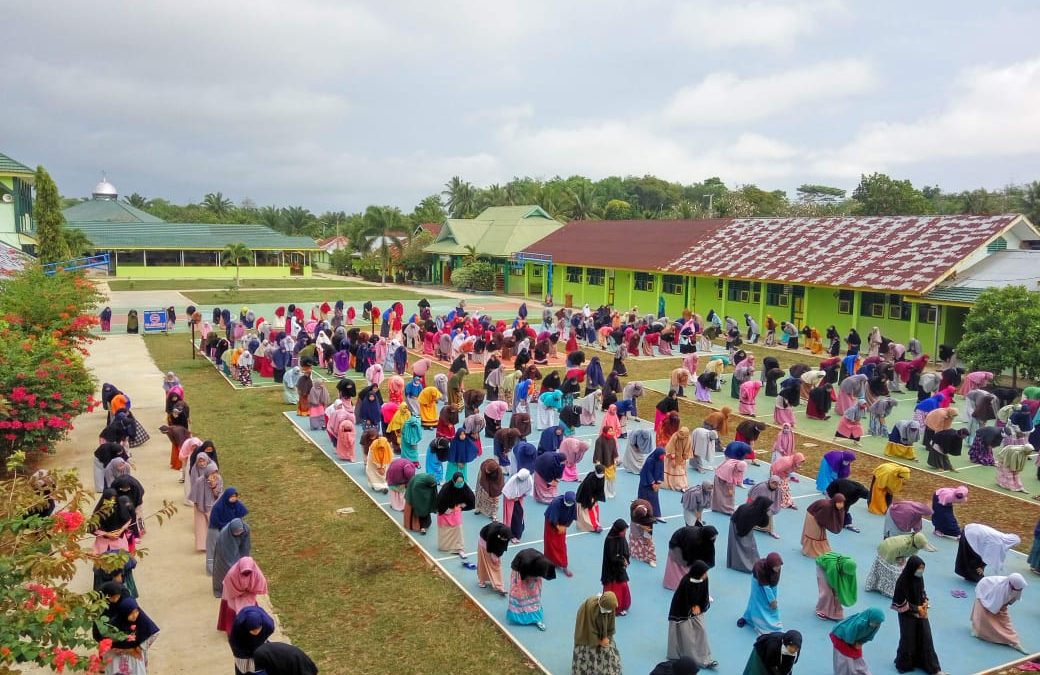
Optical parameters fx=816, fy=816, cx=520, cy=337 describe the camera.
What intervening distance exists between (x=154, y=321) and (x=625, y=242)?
76.0 ft

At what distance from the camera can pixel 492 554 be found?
965 cm

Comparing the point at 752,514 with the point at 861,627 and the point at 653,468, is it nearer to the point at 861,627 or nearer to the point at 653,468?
the point at 653,468

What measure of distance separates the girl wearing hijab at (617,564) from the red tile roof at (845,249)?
20.6 m

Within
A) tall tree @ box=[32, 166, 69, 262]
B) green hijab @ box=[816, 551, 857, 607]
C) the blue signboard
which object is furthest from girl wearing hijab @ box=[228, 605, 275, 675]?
tall tree @ box=[32, 166, 69, 262]

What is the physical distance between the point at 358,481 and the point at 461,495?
12.1 feet

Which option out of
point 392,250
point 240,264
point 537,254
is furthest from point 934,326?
point 240,264

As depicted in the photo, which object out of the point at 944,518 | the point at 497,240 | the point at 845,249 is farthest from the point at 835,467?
the point at 497,240

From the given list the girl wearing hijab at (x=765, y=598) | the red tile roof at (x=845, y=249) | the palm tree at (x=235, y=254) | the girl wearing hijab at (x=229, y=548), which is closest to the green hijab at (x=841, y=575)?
the girl wearing hijab at (x=765, y=598)

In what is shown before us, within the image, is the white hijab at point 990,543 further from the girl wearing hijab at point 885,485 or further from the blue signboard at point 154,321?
the blue signboard at point 154,321

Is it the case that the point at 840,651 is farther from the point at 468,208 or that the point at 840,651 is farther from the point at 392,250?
the point at 468,208

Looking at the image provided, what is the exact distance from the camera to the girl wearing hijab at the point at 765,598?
8516 millimetres

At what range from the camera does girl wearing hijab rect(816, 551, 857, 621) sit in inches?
352

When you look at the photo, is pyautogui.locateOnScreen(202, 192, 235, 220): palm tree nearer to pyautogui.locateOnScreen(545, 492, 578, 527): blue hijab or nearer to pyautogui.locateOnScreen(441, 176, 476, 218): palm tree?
pyautogui.locateOnScreen(441, 176, 476, 218): palm tree

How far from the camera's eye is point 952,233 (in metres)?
28.6
